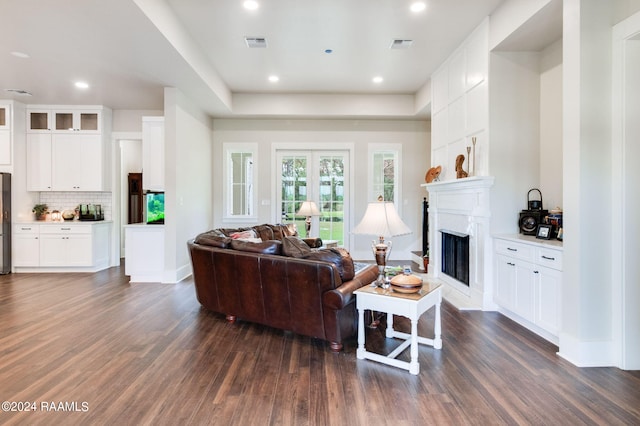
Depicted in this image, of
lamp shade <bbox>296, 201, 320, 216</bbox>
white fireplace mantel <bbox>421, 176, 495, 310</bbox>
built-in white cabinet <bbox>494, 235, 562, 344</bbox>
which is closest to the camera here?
built-in white cabinet <bbox>494, 235, 562, 344</bbox>

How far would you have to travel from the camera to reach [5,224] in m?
5.66

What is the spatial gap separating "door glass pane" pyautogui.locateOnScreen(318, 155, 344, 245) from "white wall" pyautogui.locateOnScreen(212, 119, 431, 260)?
290 millimetres

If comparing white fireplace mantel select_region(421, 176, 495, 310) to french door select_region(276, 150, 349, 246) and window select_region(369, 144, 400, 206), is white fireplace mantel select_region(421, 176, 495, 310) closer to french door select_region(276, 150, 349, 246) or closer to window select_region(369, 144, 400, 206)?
window select_region(369, 144, 400, 206)

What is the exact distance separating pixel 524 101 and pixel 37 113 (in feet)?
25.1

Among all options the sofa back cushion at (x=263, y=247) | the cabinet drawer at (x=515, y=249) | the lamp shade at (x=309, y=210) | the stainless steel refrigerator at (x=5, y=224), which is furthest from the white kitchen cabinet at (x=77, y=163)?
the cabinet drawer at (x=515, y=249)

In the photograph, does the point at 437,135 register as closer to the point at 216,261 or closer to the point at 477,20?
the point at 477,20

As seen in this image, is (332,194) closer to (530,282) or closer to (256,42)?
(256,42)

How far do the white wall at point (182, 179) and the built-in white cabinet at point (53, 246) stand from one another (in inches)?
70.1

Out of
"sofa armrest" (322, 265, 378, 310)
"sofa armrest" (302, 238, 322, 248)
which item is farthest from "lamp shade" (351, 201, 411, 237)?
"sofa armrest" (302, 238, 322, 248)

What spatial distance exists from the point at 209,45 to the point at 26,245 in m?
4.62

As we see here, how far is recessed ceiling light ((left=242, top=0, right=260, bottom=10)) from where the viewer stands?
353 cm

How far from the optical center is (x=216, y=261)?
10.9ft

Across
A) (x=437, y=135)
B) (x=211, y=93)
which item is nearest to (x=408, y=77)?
(x=437, y=135)

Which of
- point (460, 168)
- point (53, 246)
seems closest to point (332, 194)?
point (460, 168)
